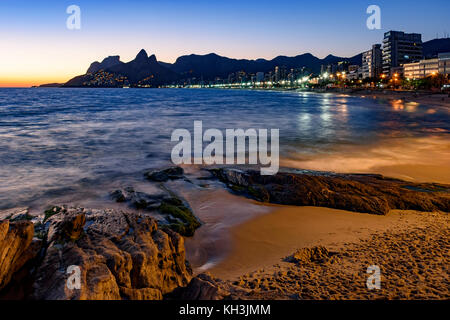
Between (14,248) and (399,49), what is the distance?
202868 mm

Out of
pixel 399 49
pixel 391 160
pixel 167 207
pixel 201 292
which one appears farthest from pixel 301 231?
pixel 399 49

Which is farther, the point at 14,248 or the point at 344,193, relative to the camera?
the point at 344,193

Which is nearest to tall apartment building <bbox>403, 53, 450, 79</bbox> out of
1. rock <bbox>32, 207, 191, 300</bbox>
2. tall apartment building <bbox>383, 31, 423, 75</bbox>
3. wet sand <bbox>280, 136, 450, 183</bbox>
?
tall apartment building <bbox>383, 31, 423, 75</bbox>

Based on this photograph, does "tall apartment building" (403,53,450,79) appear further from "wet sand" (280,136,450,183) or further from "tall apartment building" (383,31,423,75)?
"wet sand" (280,136,450,183)

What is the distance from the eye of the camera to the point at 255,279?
5078 mm

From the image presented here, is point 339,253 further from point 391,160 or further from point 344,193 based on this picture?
point 391,160

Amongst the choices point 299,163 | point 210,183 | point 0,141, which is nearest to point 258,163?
point 299,163

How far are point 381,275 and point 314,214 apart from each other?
320cm

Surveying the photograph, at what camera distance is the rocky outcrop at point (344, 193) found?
8.24 meters

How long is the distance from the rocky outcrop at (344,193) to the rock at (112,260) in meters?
4.43

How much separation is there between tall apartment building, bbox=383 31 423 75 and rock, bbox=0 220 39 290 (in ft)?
625

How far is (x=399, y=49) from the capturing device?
563 ft

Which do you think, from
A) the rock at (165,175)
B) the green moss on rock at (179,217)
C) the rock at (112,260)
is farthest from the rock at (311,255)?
the rock at (165,175)
